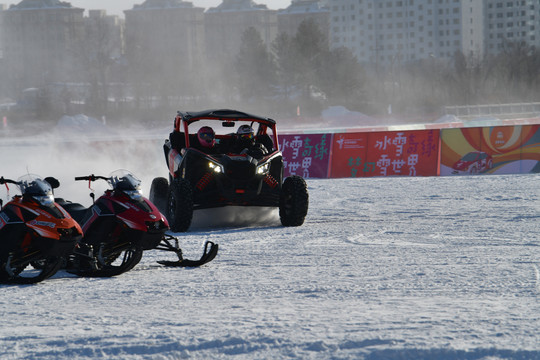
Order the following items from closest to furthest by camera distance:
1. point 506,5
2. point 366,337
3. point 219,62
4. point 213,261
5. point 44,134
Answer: point 366,337 < point 213,261 < point 44,134 < point 219,62 < point 506,5

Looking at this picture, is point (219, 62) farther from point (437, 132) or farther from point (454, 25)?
point (437, 132)

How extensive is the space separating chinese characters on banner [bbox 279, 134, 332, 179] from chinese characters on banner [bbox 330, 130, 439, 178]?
0.92 ft

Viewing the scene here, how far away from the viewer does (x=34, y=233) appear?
6984 mm

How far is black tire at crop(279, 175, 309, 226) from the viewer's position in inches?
460

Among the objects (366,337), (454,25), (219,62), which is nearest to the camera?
(366,337)

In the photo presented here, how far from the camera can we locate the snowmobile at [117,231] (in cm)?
762

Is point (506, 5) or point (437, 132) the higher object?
point (506, 5)

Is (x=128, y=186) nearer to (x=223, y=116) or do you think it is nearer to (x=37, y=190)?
(x=37, y=190)

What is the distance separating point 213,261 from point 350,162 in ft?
39.9

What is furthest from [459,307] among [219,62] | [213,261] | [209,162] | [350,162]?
[219,62]

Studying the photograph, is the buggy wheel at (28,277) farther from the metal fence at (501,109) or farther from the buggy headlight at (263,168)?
the metal fence at (501,109)

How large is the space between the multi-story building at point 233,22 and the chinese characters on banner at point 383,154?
120 m

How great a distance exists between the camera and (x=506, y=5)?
150625 mm

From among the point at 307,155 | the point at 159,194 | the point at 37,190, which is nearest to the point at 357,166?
the point at 307,155
